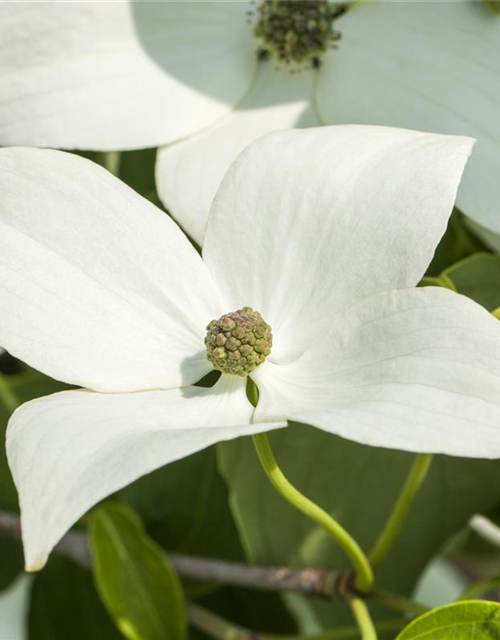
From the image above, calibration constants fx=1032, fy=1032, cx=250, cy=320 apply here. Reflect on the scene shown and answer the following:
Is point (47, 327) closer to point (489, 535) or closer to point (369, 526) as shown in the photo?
point (369, 526)

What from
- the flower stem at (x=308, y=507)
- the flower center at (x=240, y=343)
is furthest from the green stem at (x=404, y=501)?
the flower center at (x=240, y=343)

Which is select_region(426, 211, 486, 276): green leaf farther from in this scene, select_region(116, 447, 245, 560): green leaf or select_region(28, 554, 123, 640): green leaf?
select_region(28, 554, 123, 640): green leaf

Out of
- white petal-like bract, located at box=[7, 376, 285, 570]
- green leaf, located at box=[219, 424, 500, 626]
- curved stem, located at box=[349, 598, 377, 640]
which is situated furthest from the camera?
green leaf, located at box=[219, 424, 500, 626]

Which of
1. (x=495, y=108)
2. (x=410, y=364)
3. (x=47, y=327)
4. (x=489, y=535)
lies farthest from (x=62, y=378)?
(x=489, y=535)

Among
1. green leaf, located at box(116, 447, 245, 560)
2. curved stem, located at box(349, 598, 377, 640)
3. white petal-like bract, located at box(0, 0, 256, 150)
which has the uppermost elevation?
white petal-like bract, located at box(0, 0, 256, 150)

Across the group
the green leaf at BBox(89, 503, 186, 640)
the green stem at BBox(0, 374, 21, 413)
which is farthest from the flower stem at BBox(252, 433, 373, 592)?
the green stem at BBox(0, 374, 21, 413)

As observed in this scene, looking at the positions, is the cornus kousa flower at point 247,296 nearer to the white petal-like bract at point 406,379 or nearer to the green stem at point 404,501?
the white petal-like bract at point 406,379
